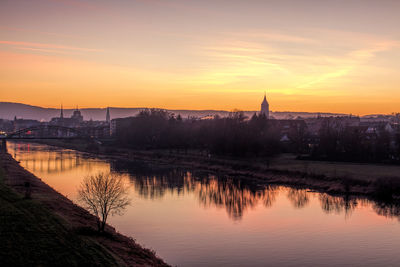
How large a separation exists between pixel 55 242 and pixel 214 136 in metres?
43.5

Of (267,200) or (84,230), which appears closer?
(84,230)

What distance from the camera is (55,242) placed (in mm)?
15266

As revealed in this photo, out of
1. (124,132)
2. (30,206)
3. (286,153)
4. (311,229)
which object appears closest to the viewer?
(30,206)

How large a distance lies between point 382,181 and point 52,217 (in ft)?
76.8

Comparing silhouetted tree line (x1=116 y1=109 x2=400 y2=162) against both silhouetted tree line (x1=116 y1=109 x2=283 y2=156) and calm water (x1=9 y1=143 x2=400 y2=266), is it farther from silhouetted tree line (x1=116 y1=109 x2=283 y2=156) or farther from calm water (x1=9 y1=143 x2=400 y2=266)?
calm water (x1=9 y1=143 x2=400 y2=266)

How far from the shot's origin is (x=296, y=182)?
38.1 metres

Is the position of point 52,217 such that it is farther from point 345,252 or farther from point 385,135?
point 385,135

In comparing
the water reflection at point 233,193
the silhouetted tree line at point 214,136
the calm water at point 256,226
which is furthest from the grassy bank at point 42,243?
the silhouetted tree line at point 214,136

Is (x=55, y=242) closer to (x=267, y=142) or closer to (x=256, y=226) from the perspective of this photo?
(x=256, y=226)

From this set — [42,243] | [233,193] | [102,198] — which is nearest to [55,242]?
[42,243]


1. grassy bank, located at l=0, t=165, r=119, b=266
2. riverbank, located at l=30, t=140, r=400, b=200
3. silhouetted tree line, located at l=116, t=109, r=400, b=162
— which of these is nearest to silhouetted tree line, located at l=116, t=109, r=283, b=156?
silhouetted tree line, located at l=116, t=109, r=400, b=162

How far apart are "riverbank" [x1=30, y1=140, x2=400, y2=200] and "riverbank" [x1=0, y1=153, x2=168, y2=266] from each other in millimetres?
20315

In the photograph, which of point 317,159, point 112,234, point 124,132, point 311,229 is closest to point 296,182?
point 317,159

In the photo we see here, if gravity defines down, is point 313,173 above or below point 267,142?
below
